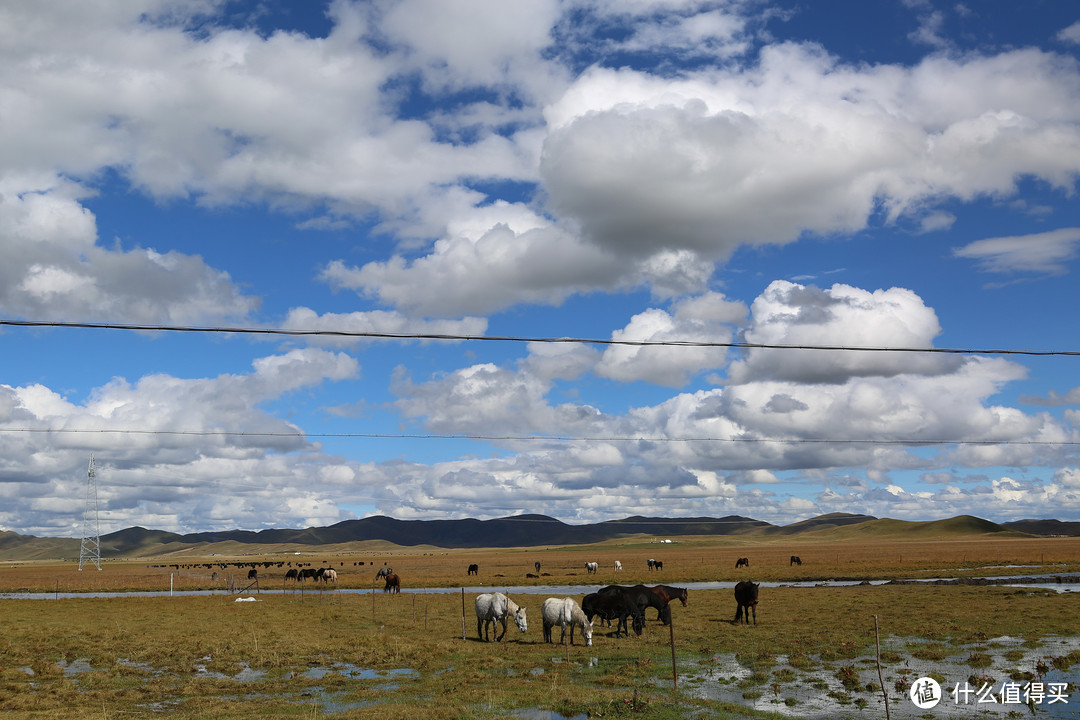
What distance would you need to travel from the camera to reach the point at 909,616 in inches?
1331

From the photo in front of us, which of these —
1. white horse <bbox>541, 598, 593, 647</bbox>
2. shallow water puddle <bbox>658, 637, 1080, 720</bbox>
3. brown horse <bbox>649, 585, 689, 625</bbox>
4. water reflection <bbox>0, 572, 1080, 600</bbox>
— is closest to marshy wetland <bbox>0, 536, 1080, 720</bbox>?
shallow water puddle <bbox>658, 637, 1080, 720</bbox>

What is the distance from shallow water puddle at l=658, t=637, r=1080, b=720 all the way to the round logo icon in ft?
0.46

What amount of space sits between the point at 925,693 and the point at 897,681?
1291 millimetres

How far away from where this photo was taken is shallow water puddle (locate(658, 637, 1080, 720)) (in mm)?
17312

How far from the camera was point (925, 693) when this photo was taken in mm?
18594

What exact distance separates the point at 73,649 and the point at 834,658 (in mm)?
26538

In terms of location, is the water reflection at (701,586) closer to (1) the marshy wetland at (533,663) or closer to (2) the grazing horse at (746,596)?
(1) the marshy wetland at (533,663)

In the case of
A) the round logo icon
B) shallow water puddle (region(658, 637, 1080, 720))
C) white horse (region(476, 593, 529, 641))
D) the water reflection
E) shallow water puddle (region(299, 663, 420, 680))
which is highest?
white horse (region(476, 593, 529, 641))

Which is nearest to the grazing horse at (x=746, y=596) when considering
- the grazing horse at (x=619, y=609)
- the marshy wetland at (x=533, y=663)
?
the marshy wetland at (x=533, y=663)

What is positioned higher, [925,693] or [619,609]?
[619,609]

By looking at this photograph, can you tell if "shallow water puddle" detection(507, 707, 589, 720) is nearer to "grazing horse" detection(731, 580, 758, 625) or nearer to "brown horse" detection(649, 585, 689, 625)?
"brown horse" detection(649, 585, 689, 625)

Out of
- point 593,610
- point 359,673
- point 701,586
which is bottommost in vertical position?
point 701,586

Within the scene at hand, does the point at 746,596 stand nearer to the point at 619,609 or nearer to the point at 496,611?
the point at 619,609

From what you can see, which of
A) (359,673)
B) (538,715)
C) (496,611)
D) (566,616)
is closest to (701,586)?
(496,611)
